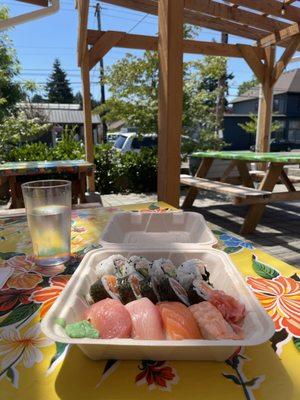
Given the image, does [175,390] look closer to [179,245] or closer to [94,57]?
[179,245]

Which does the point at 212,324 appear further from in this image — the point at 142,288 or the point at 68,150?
the point at 68,150

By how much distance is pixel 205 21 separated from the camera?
16.6 feet

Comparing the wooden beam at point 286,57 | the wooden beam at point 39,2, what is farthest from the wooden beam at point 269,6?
the wooden beam at point 39,2

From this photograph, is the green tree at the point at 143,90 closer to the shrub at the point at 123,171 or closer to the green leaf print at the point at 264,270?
the shrub at the point at 123,171

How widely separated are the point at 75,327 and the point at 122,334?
68mm

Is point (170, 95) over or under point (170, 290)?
over

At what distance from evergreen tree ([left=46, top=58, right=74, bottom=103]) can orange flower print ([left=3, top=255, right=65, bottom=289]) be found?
140 feet

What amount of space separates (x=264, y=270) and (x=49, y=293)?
1.61 feet

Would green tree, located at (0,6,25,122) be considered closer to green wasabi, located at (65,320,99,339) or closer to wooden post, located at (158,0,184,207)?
wooden post, located at (158,0,184,207)

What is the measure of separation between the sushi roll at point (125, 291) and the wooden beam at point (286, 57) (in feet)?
18.3

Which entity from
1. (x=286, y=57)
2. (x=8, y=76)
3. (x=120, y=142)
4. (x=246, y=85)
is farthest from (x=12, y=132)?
(x=246, y=85)

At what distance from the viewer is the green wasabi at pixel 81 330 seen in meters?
0.43

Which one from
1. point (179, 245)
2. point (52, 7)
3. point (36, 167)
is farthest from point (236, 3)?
point (179, 245)

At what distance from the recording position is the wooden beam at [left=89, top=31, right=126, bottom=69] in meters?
4.61
